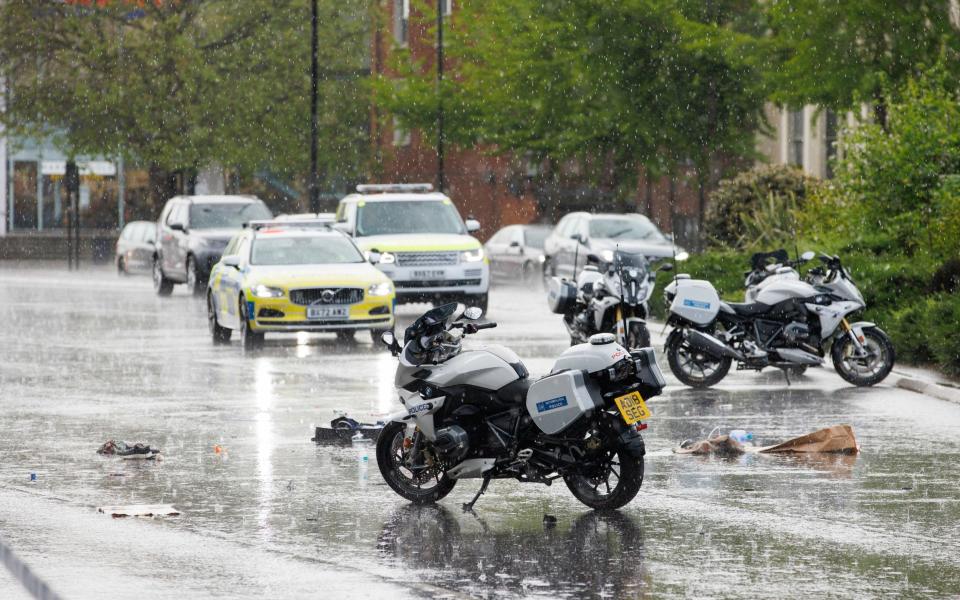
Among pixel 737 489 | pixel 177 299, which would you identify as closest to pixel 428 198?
pixel 177 299

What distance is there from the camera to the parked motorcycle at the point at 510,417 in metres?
10.6

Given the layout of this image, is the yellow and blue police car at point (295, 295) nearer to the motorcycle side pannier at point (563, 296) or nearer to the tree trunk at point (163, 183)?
the motorcycle side pannier at point (563, 296)

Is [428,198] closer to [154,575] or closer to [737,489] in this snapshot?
[737,489]

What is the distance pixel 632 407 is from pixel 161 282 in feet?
94.4

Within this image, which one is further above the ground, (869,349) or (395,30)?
(395,30)

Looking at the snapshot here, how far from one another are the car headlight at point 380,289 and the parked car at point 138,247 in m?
23.6

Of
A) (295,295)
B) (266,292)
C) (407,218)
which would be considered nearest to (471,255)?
(407,218)

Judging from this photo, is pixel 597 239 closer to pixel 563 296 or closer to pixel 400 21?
pixel 563 296

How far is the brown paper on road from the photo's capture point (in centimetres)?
1320

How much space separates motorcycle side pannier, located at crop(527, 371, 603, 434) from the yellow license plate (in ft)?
0.42

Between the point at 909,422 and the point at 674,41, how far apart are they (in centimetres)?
2567

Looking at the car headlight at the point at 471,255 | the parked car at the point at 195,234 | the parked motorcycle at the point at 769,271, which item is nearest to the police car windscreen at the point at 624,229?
the car headlight at the point at 471,255

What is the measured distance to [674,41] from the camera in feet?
131

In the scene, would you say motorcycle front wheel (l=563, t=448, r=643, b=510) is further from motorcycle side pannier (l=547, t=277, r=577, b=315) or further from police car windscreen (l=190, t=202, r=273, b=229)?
police car windscreen (l=190, t=202, r=273, b=229)
